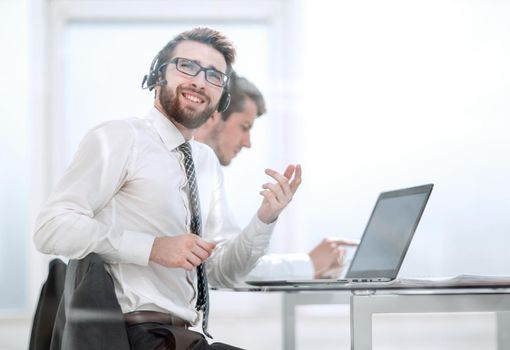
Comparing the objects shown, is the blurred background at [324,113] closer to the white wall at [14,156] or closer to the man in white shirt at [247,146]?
the white wall at [14,156]

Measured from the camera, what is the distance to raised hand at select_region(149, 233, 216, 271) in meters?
1.45

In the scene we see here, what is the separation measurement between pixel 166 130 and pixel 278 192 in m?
0.27

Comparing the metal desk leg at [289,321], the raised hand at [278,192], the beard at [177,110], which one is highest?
the beard at [177,110]

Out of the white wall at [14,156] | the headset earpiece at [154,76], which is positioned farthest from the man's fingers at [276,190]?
the white wall at [14,156]

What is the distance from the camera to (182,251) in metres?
1.45

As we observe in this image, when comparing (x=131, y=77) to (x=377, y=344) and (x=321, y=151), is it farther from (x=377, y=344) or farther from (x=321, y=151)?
(x=377, y=344)

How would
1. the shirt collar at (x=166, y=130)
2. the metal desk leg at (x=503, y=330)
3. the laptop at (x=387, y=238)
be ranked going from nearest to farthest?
the shirt collar at (x=166, y=130) → the laptop at (x=387, y=238) → the metal desk leg at (x=503, y=330)

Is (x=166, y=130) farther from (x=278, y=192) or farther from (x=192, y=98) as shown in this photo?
(x=278, y=192)

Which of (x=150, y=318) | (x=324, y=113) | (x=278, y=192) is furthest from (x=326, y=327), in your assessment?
(x=150, y=318)

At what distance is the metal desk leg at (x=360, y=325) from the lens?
1.42m

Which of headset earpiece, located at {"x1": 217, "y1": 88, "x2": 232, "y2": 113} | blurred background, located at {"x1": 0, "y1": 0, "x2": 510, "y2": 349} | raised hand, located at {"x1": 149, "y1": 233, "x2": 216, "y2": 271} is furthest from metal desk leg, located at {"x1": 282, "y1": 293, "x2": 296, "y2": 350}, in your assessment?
blurred background, located at {"x1": 0, "y1": 0, "x2": 510, "y2": 349}

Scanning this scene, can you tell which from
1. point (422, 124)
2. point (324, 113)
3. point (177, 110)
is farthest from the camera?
point (324, 113)

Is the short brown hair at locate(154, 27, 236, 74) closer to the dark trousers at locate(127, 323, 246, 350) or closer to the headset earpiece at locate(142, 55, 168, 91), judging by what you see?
the headset earpiece at locate(142, 55, 168, 91)

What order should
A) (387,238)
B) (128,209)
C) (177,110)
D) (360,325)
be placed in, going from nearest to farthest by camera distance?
(360,325) < (128,209) < (177,110) < (387,238)
